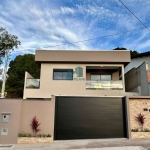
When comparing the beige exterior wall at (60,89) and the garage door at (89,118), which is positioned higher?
the beige exterior wall at (60,89)

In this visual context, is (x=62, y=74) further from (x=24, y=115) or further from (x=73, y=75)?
(x=24, y=115)

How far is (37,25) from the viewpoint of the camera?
13648mm

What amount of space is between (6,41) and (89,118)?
9128 mm

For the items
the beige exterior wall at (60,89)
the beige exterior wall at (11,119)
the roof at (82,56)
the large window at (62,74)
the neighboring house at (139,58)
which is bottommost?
the beige exterior wall at (11,119)

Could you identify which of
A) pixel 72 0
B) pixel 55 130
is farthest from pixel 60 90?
pixel 72 0

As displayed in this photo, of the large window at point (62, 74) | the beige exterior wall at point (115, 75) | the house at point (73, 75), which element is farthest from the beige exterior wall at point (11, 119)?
the beige exterior wall at point (115, 75)

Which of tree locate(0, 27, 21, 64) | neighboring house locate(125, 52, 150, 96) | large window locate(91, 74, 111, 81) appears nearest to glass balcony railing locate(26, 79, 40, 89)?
tree locate(0, 27, 21, 64)

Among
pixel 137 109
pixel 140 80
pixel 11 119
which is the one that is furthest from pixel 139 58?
pixel 11 119

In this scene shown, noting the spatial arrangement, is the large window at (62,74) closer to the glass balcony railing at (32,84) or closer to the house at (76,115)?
the glass balcony railing at (32,84)

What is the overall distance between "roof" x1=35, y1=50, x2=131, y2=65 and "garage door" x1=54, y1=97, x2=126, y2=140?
16.8 ft

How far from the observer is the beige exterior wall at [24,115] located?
1009 centimetres

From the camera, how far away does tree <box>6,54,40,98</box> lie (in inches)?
1232

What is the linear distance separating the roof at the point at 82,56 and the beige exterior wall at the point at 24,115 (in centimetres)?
593

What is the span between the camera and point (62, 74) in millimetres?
16312
